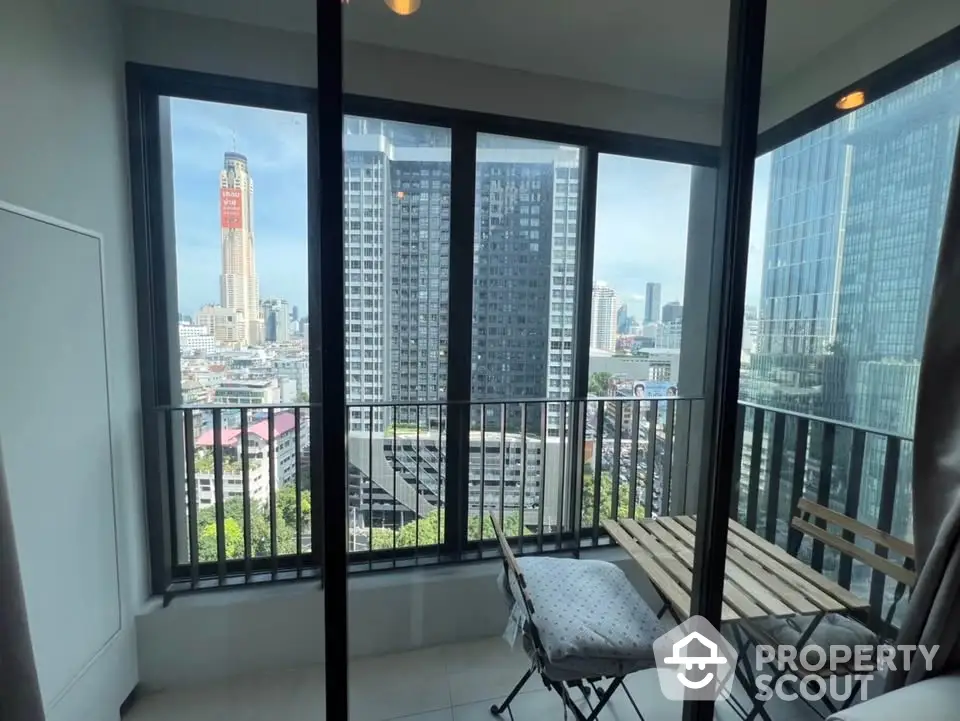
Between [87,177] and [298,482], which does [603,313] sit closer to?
[298,482]

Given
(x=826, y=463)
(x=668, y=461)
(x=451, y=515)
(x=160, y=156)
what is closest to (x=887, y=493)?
(x=826, y=463)

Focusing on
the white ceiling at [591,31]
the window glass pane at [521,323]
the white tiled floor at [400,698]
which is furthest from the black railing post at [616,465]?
the white ceiling at [591,31]

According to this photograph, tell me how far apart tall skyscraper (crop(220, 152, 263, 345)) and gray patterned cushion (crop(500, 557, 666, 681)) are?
56.0 inches

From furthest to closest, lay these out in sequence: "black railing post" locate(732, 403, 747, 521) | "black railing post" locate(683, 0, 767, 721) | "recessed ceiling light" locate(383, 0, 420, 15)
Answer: "recessed ceiling light" locate(383, 0, 420, 15) < "black railing post" locate(732, 403, 747, 521) < "black railing post" locate(683, 0, 767, 721)

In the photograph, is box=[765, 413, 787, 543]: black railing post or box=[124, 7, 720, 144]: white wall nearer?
box=[124, 7, 720, 144]: white wall

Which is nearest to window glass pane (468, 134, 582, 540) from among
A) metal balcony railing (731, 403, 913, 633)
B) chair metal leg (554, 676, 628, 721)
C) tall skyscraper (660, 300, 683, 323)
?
tall skyscraper (660, 300, 683, 323)

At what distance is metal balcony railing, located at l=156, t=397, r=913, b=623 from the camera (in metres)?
1.74

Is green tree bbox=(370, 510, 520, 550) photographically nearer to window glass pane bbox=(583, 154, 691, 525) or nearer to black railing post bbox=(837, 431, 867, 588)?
window glass pane bbox=(583, 154, 691, 525)

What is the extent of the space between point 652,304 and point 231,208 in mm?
1884

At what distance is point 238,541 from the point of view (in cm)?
183

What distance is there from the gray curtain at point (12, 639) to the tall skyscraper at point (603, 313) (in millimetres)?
1990

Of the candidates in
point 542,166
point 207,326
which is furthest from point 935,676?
point 207,326

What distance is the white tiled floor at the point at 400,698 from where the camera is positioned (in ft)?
5.24

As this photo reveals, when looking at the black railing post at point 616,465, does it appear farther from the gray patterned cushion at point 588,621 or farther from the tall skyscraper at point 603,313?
the gray patterned cushion at point 588,621
